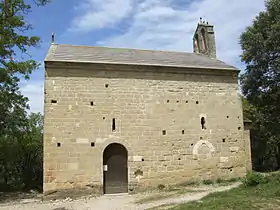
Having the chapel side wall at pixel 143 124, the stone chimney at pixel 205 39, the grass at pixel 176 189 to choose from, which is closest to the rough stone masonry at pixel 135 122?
the chapel side wall at pixel 143 124

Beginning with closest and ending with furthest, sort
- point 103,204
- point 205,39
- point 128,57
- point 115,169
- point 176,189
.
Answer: point 103,204 < point 176,189 < point 115,169 < point 128,57 < point 205,39

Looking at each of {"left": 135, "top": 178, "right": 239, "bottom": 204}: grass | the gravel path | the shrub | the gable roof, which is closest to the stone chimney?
the gable roof

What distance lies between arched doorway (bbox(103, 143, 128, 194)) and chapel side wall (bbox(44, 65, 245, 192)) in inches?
15.3

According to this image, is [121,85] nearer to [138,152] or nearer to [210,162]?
[138,152]

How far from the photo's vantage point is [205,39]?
817 inches

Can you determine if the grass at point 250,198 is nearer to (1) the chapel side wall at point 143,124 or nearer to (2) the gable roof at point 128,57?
(1) the chapel side wall at point 143,124

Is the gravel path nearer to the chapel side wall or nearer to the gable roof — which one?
the chapel side wall

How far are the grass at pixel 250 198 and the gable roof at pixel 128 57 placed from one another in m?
7.10

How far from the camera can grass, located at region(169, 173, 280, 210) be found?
8633 millimetres

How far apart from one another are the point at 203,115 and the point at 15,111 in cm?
1185

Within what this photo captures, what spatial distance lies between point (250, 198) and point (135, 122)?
7.14 metres

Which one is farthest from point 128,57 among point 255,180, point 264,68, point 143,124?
point 264,68

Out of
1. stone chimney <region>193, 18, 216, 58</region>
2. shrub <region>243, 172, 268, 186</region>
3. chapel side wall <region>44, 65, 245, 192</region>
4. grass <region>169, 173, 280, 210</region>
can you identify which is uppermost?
stone chimney <region>193, 18, 216, 58</region>

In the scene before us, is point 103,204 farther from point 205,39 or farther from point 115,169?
point 205,39
